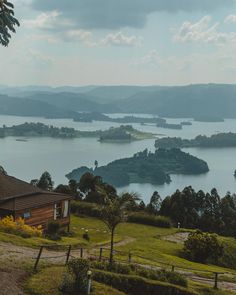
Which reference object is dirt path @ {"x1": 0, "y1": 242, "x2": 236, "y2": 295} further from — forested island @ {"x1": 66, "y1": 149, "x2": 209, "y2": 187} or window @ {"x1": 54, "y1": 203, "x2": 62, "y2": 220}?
forested island @ {"x1": 66, "y1": 149, "x2": 209, "y2": 187}

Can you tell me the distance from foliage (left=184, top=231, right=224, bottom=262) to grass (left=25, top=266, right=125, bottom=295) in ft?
46.0

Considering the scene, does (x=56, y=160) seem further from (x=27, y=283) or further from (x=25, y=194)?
(x=27, y=283)

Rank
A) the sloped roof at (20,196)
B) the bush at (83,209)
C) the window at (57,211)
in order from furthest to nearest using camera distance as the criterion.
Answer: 1. the bush at (83,209)
2. the window at (57,211)
3. the sloped roof at (20,196)

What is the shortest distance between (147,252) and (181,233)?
12385mm

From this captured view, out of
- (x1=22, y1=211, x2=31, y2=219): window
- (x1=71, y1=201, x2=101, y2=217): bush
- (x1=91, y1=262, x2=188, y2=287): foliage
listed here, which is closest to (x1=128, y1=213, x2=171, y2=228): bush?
(x1=71, y1=201, x2=101, y2=217): bush

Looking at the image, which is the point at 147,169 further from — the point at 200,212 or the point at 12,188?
the point at 12,188

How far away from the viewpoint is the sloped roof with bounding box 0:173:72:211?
2836 cm

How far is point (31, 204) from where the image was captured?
29250mm

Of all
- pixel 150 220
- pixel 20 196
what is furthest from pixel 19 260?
pixel 150 220

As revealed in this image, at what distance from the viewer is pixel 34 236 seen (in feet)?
77.7

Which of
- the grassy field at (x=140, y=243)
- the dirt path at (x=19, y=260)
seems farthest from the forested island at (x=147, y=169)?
the dirt path at (x=19, y=260)

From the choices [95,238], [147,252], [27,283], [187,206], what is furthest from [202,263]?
[187,206]

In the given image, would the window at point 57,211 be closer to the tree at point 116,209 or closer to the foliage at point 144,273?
the tree at point 116,209

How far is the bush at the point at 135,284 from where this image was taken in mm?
13445
